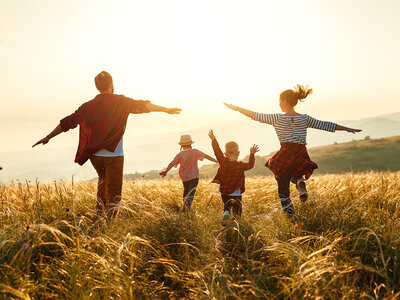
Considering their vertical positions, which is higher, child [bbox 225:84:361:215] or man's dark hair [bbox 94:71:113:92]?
man's dark hair [bbox 94:71:113:92]

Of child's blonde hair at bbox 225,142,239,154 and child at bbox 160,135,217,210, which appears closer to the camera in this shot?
child's blonde hair at bbox 225,142,239,154

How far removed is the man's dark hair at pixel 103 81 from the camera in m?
4.96

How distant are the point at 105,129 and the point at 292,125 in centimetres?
Answer: 301

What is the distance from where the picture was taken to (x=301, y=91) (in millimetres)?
5070

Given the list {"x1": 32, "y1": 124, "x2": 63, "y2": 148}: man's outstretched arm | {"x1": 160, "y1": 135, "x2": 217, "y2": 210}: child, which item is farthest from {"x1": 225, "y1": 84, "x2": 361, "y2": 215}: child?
{"x1": 32, "y1": 124, "x2": 63, "y2": 148}: man's outstretched arm

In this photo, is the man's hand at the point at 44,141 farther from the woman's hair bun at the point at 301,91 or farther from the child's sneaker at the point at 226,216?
the woman's hair bun at the point at 301,91

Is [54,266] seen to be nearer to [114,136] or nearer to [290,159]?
[114,136]

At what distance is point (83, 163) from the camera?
4879 mm

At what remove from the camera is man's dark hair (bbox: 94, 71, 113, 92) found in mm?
4957

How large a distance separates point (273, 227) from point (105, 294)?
2225 millimetres

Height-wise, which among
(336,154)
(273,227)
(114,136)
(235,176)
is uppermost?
(114,136)

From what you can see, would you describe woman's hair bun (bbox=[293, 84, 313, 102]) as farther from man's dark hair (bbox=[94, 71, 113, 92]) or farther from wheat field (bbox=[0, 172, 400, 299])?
man's dark hair (bbox=[94, 71, 113, 92])

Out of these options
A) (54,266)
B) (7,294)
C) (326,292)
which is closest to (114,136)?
(54,266)

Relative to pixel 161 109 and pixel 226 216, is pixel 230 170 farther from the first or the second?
pixel 161 109
